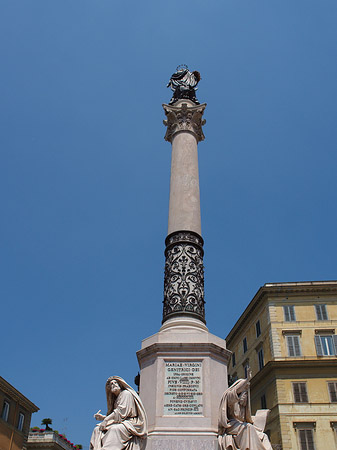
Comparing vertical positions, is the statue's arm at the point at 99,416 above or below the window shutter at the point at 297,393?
below

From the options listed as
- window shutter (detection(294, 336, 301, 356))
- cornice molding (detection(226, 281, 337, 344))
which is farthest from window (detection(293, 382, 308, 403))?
cornice molding (detection(226, 281, 337, 344))

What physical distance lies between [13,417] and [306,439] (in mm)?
25229

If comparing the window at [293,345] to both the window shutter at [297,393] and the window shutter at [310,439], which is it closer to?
the window shutter at [297,393]

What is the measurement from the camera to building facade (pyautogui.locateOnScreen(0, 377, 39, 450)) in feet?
130

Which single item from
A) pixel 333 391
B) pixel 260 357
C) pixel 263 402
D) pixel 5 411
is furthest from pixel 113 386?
pixel 5 411

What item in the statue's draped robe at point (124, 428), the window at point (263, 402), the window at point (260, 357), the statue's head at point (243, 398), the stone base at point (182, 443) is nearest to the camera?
the statue's draped robe at point (124, 428)

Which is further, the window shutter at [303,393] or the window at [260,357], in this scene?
A: the window at [260,357]

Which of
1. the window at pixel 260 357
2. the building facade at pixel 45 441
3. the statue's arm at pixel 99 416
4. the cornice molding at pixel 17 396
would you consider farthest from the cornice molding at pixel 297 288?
the statue's arm at pixel 99 416

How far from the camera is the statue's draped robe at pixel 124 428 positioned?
353 inches

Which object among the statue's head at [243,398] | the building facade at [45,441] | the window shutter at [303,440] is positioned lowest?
the statue's head at [243,398]

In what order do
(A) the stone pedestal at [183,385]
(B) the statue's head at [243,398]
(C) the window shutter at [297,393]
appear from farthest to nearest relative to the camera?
(C) the window shutter at [297,393] < (B) the statue's head at [243,398] < (A) the stone pedestal at [183,385]

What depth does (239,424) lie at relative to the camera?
30.8ft

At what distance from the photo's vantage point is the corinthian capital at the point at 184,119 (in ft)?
50.3

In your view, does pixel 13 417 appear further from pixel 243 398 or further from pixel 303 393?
pixel 243 398
